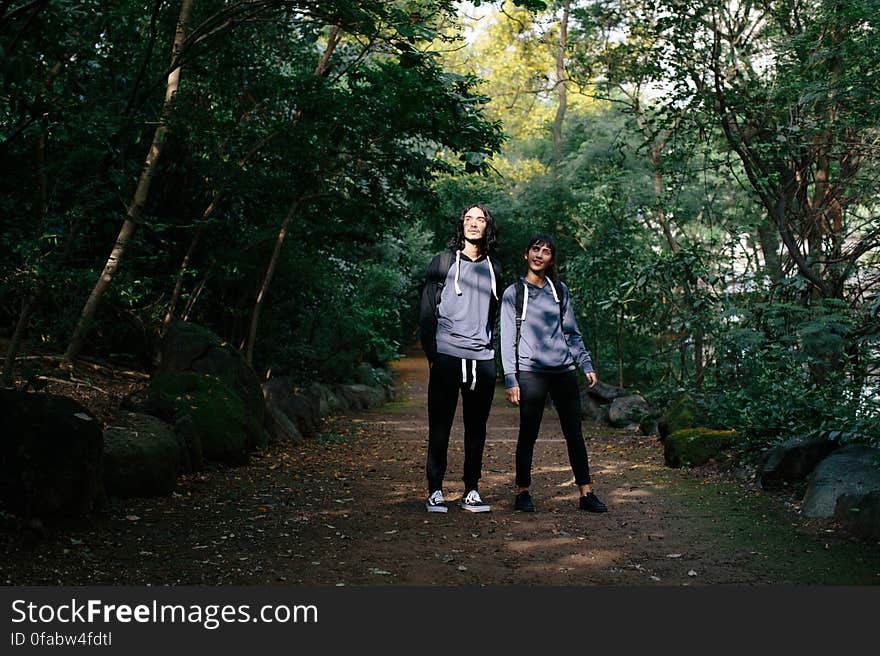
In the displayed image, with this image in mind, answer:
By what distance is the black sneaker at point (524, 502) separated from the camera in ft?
20.7

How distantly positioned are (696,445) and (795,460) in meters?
1.80

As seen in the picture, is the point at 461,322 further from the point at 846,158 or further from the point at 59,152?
the point at 846,158

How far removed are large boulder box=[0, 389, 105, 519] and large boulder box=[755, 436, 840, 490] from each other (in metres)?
5.35

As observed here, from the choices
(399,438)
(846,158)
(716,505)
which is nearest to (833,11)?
(846,158)

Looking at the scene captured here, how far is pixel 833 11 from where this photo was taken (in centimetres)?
910

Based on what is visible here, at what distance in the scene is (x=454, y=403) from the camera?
587 cm

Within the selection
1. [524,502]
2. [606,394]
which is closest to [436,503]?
[524,502]

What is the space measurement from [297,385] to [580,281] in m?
6.29

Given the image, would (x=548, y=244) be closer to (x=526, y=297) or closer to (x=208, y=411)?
(x=526, y=297)

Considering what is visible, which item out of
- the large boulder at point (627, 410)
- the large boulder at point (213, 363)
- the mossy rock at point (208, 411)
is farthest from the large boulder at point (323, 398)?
the mossy rock at point (208, 411)

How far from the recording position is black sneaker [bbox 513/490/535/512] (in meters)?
6.30

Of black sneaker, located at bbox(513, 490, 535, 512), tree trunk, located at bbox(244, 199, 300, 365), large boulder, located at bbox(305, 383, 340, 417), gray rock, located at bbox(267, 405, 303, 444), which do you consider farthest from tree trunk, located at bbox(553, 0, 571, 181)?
black sneaker, located at bbox(513, 490, 535, 512)

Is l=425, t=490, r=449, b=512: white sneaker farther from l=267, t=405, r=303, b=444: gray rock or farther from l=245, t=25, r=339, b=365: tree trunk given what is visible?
l=245, t=25, r=339, b=365: tree trunk

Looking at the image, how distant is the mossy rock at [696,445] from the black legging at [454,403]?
3534mm
